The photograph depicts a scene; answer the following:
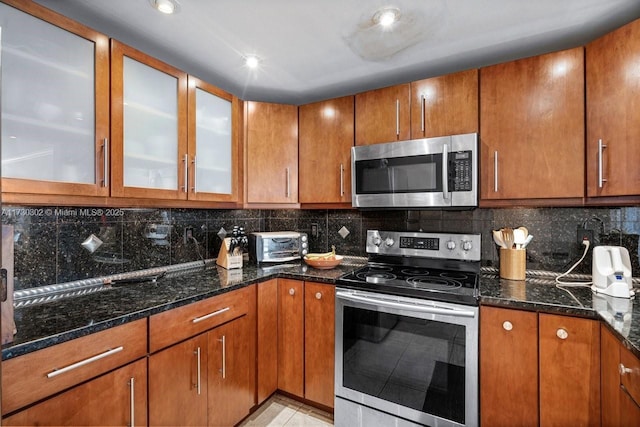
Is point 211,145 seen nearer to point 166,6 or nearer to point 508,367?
point 166,6

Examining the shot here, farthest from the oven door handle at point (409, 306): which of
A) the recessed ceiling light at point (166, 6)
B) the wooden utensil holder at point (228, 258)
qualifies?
the recessed ceiling light at point (166, 6)

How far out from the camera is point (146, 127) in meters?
1.66

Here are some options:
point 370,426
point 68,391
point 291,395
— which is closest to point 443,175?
point 370,426

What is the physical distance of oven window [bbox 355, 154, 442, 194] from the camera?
6.10ft

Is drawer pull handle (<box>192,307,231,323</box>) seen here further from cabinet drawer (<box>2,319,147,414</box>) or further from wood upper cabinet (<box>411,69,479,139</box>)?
wood upper cabinet (<box>411,69,479,139</box>)

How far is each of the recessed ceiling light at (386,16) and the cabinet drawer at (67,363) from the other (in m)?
1.76

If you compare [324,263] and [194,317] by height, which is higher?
[324,263]

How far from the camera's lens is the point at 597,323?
132 cm

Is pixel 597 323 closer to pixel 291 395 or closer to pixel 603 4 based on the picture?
pixel 603 4

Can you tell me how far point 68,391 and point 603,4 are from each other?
8.89ft

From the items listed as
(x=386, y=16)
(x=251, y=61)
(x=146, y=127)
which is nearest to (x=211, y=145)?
(x=146, y=127)

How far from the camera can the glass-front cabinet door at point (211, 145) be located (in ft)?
6.25

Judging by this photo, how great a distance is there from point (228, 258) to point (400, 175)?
1311mm

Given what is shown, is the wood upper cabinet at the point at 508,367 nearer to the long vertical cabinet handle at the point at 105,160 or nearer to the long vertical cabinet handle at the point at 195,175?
the long vertical cabinet handle at the point at 195,175
